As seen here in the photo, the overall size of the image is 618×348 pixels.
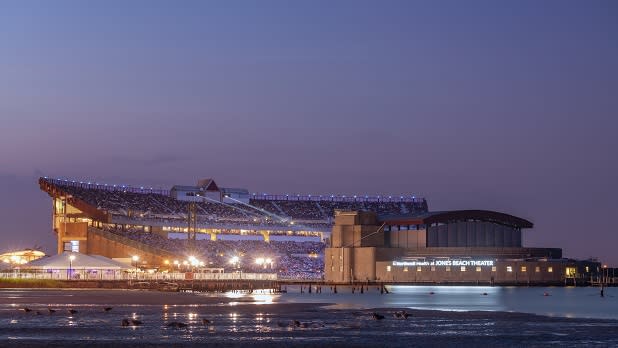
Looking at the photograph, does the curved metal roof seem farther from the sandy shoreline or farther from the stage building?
the sandy shoreline

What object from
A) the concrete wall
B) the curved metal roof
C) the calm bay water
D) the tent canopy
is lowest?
the calm bay water

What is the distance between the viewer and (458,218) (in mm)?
165000

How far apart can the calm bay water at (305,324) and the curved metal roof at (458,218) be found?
56.0 meters

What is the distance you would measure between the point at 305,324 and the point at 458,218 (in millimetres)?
98931

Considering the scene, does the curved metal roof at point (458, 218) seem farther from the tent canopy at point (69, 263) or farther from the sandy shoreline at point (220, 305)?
the sandy shoreline at point (220, 305)

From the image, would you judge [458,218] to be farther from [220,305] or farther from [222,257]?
[220,305]

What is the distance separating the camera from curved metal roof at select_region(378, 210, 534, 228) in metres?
163

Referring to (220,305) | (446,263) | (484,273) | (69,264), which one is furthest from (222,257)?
(220,305)

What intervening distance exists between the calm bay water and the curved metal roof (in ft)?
184

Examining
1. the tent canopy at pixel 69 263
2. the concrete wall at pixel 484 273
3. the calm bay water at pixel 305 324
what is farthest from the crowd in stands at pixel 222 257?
the calm bay water at pixel 305 324

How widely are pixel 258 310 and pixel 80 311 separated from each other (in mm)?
14380

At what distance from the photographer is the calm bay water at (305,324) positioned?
59.3 m

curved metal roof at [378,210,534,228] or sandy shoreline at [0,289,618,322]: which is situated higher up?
curved metal roof at [378,210,534,228]

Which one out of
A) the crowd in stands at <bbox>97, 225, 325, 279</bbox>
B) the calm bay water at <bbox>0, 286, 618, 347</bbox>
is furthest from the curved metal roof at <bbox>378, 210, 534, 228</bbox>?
the calm bay water at <bbox>0, 286, 618, 347</bbox>
